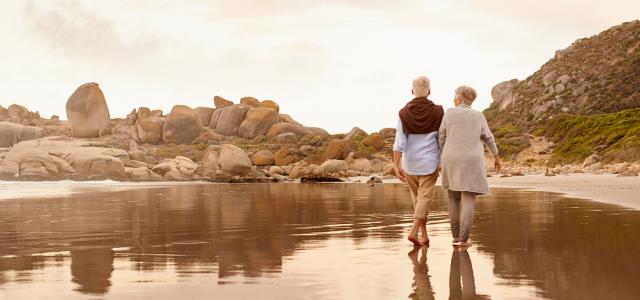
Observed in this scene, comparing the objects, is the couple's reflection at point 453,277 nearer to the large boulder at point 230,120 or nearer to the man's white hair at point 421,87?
the man's white hair at point 421,87

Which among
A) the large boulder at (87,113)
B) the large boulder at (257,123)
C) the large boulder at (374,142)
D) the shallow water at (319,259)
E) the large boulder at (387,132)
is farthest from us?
the large boulder at (257,123)

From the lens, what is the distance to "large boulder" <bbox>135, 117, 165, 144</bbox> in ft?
267

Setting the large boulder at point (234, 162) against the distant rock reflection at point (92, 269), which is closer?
the distant rock reflection at point (92, 269)

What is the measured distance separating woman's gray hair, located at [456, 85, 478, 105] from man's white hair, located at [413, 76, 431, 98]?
1.11ft

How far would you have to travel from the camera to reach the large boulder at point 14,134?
237 ft

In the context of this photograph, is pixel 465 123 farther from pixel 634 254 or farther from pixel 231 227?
pixel 231 227

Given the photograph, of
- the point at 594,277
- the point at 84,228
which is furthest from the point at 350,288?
the point at 84,228

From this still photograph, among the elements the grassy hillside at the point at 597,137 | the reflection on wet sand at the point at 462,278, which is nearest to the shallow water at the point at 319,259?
the reflection on wet sand at the point at 462,278

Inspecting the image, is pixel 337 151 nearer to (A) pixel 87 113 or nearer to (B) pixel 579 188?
(A) pixel 87 113

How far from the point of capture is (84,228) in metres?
9.91

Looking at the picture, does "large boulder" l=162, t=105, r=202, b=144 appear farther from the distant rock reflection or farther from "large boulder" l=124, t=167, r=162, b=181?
the distant rock reflection

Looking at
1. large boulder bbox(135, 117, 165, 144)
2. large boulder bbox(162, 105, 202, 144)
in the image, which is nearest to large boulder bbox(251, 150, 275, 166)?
large boulder bbox(162, 105, 202, 144)

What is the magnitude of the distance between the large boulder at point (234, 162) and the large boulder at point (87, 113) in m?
27.1

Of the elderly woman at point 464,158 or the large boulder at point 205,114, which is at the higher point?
the large boulder at point 205,114
